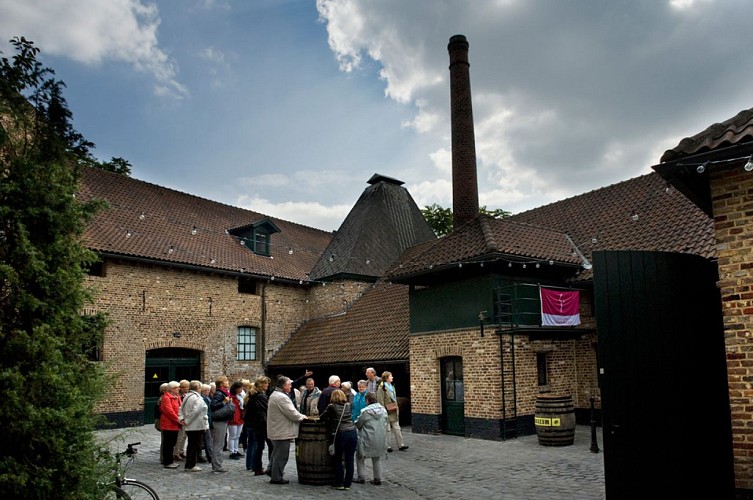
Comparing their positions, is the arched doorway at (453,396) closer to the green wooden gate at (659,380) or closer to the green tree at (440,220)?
the green wooden gate at (659,380)

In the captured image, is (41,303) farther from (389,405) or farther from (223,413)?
(389,405)

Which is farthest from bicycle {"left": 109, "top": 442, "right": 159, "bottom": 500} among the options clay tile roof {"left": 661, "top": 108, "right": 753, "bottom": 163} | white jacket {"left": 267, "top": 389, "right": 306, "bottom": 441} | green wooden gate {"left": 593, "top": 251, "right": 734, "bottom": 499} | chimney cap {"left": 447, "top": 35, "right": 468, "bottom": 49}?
chimney cap {"left": 447, "top": 35, "right": 468, "bottom": 49}

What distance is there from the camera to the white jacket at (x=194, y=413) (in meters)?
10.3

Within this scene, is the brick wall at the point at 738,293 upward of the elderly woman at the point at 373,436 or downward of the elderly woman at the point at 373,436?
upward

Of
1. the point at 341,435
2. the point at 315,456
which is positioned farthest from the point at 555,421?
the point at 315,456

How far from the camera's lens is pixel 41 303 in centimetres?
475

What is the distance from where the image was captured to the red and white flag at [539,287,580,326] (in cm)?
1528

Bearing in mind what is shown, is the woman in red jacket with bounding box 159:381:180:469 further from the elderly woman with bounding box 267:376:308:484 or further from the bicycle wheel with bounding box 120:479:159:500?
the bicycle wheel with bounding box 120:479:159:500

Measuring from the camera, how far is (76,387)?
4.98 m

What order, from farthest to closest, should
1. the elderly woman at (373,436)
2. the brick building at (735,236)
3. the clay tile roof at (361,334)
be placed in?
the clay tile roof at (361,334)
the elderly woman at (373,436)
the brick building at (735,236)

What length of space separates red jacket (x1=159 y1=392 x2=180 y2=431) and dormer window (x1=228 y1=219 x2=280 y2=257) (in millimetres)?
15703

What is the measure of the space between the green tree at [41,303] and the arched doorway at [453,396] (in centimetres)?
1187

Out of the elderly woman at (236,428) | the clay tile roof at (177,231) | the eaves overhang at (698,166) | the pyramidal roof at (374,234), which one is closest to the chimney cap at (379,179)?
the pyramidal roof at (374,234)

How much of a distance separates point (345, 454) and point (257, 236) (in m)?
18.4
